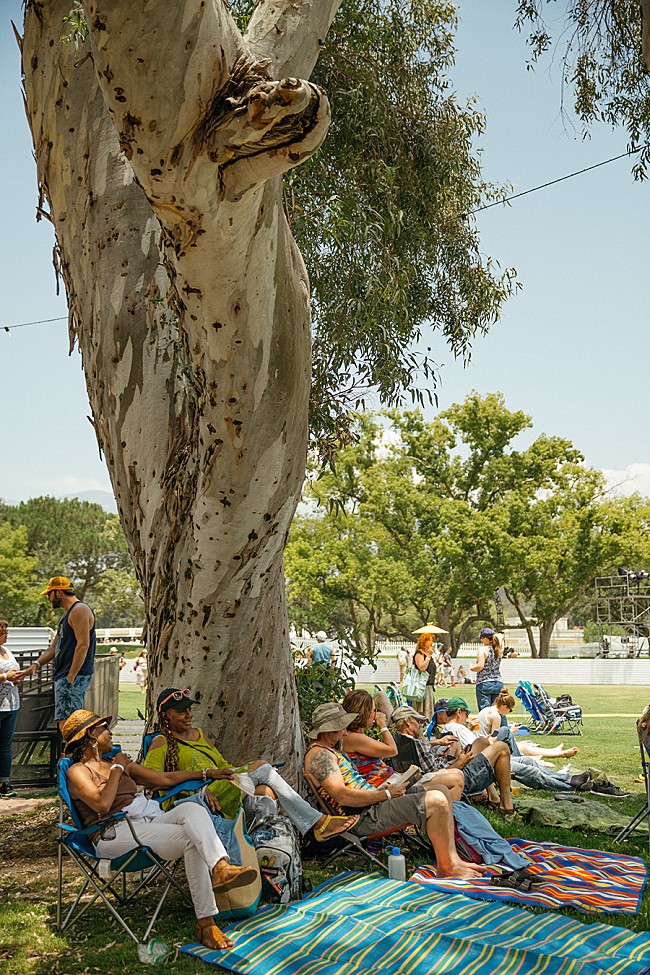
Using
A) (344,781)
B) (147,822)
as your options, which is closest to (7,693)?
(344,781)

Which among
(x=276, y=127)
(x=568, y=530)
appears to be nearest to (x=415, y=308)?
(x=276, y=127)

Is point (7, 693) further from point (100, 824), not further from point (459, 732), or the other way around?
point (100, 824)

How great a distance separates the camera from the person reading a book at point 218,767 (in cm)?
499

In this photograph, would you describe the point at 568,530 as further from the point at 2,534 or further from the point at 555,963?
the point at 555,963

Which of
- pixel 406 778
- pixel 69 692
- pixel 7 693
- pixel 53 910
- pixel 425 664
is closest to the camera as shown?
pixel 53 910

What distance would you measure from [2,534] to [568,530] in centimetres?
3025

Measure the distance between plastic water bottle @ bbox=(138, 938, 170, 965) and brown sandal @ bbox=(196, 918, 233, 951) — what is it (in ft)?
0.59

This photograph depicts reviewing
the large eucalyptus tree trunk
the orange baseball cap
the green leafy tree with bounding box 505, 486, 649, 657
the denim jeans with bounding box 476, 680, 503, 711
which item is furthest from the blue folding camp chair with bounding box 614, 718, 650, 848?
the green leafy tree with bounding box 505, 486, 649, 657

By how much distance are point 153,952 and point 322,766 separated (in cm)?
175

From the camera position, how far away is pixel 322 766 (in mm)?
5715

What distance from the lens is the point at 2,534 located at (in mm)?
49688

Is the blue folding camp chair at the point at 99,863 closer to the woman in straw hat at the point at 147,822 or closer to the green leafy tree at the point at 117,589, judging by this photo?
the woman in straw hat at the point at 147,822

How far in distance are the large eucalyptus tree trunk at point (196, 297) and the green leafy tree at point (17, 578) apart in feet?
147

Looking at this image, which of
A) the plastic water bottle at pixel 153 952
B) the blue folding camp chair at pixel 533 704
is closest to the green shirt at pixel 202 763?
the plastic water bottle at pixel 153 952
